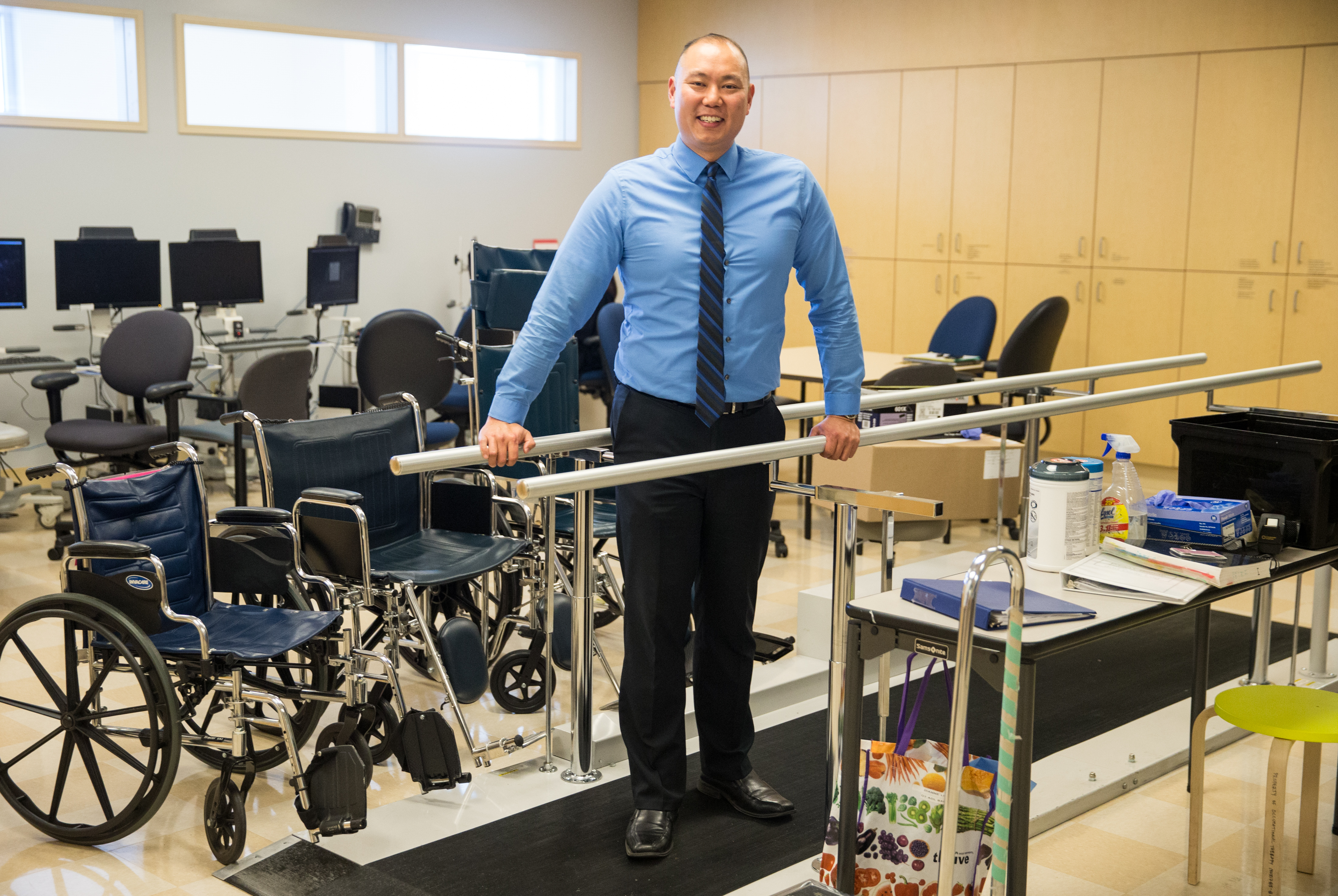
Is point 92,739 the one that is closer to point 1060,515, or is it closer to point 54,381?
point 1060,515

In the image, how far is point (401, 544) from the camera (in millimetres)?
3639

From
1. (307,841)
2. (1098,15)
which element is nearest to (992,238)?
(1098,15)

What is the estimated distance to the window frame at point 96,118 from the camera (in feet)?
22.3

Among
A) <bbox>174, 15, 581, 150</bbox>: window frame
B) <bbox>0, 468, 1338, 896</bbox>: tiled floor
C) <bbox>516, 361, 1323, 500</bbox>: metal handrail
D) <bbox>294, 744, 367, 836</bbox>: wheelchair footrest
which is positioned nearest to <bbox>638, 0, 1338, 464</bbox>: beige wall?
<bbox>174, 15, 581, 150</bbox>: window frame

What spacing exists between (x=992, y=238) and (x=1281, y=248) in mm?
1673

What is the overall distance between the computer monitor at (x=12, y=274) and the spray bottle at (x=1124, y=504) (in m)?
5.58

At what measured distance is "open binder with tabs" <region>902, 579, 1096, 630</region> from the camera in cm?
190

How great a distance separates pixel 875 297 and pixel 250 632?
20.4 ft

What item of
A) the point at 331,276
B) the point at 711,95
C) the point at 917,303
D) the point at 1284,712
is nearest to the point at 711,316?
the point at 711,95

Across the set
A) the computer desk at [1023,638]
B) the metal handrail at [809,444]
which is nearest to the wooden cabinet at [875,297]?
the metal handrail at [809,444]

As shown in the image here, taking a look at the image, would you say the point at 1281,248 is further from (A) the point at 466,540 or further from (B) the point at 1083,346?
(A) the point at 466,540

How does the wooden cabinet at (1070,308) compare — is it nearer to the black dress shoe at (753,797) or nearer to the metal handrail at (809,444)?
the metal handrail at (809,444)

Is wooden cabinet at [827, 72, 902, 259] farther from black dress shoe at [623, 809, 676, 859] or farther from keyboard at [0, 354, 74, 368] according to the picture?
black dress shoe at [623, 809, 676, 859]

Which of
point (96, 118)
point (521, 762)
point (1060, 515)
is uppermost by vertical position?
point (96, 118)
